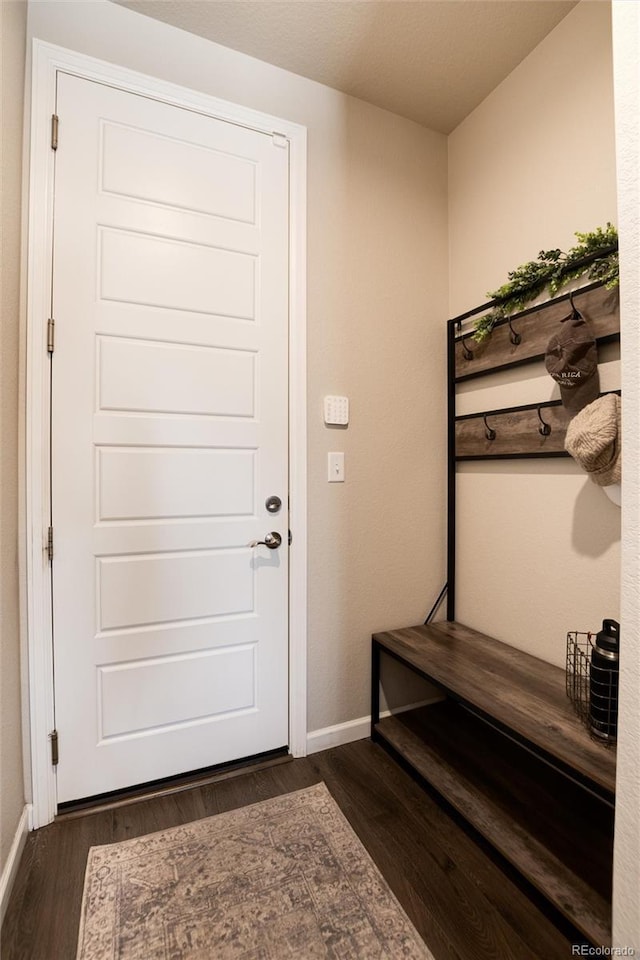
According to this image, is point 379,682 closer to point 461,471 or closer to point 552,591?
point 552,591

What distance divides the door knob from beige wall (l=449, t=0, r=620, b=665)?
36.6 inches

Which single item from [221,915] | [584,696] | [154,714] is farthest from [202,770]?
[584,696]

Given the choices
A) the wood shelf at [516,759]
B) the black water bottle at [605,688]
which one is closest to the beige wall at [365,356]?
the wood shelf at [516,759]

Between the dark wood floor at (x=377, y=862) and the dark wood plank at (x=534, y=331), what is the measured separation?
171 cm

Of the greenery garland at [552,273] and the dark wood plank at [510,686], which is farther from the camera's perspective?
the greenery garland at [552,273]

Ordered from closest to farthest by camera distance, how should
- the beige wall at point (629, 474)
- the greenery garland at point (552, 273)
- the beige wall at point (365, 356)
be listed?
1. the beige wall at point (629, 474)
2. the greenery garland at point (552, 273)
3. the beige wall at point (365, 356)

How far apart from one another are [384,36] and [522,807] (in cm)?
287

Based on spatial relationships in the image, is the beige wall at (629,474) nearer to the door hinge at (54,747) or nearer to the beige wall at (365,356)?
the beige wall at (365,356)

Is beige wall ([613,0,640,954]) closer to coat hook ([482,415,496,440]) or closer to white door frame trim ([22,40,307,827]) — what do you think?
coat hook ([482,415,496,440])

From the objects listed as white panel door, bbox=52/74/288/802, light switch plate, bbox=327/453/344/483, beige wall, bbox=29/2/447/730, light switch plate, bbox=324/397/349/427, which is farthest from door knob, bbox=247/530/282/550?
light switch plate, bbox=324/397/349/427

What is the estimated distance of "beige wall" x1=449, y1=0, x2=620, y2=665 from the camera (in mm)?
1535

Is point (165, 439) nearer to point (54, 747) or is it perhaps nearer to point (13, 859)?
point (54, 747)

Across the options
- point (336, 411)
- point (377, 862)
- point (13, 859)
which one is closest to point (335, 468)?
point (336, 411)

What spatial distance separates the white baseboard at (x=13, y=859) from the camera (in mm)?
1212
